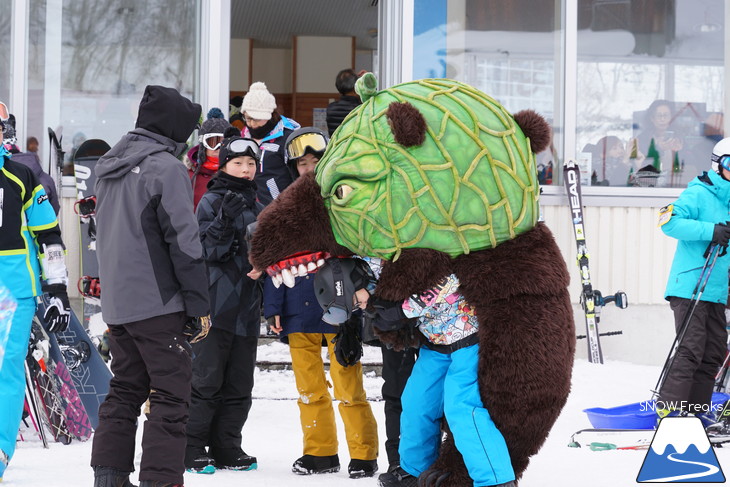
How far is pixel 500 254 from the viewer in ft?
10.5

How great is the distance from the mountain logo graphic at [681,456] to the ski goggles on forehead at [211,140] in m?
3.21

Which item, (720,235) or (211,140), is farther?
(211,140)

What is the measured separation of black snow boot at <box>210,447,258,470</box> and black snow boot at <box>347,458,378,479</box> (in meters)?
0.50

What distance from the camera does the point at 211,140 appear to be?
19.8 ft

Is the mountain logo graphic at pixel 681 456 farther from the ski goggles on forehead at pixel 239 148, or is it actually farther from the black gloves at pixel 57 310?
the black gloves at pixel 57 310

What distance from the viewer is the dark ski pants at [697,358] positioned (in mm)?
5316

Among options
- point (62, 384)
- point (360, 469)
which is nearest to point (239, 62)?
point (62, 384)

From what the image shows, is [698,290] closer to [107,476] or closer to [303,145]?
[303,145]

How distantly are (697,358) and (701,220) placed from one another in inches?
29.8

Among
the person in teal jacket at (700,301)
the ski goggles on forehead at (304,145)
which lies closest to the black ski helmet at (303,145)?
the ski goggles on forehead at (304,145)

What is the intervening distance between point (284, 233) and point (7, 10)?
5.33 m

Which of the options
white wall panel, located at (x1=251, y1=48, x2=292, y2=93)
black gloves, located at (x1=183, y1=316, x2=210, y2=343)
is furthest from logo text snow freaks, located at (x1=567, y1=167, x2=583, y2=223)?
white wall panel, located at (x1=251, y1=48, x2=292, y2=93)

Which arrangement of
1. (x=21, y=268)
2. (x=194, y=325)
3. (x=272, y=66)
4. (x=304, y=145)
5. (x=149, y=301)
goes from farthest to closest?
(x=272, y=66), (x=304, y=145), (x=21, y=268), (x=194, y=325), (x=149, y=301)

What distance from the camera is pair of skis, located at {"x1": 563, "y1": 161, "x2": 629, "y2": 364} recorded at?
294 inches
